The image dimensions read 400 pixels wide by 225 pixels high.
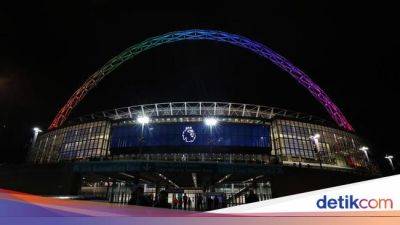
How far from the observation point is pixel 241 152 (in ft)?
224

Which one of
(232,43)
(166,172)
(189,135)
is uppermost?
(232,43)

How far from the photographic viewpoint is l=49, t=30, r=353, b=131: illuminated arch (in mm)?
68812

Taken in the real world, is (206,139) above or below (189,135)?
below

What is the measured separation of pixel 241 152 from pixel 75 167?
35.6m

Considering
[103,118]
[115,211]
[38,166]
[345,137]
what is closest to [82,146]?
[103,118]

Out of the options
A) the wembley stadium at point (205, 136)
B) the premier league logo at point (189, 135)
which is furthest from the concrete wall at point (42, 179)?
the premier league logo at point (189, 135)

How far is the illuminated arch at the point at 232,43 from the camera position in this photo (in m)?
68.8

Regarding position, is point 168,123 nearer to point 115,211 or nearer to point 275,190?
point 275,190

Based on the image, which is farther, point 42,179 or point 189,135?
point 189,135

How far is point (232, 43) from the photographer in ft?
229

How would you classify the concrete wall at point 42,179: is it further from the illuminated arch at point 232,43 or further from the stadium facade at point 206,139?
the illuminated arch at point 232,43

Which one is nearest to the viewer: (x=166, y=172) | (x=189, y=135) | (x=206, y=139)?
(x=166, y=172)

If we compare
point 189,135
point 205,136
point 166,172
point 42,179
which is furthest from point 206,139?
point 42,179

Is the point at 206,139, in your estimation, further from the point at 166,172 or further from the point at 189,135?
the point at 166,172
